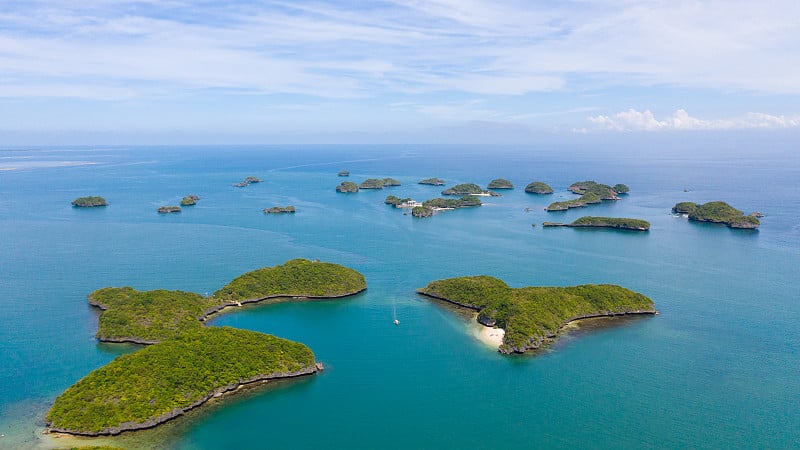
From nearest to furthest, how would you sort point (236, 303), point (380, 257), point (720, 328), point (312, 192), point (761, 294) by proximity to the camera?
point (720, 328)
point (236, 303)
point (761, 294)
point (380, 257)
point (312, 192)

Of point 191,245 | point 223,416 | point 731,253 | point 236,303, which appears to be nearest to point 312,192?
point 191,245

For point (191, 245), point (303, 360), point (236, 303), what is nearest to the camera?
point (303, 360)

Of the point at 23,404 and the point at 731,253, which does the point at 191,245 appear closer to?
Answer: the point at 23,404

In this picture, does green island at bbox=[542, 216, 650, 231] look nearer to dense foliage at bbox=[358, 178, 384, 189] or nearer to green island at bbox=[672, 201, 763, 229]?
green island at bbox=[672, 201, 763, 229]

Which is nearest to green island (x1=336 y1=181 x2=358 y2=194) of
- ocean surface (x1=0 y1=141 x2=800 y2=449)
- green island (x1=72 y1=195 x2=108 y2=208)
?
ocean surface (x1=0 y1=141 x2=800 y2=449)

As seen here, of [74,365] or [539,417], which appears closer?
[539,417]

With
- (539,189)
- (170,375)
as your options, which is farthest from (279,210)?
(170,375)
